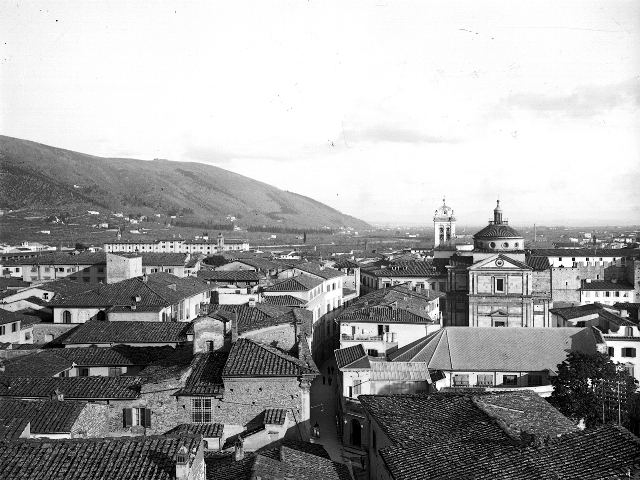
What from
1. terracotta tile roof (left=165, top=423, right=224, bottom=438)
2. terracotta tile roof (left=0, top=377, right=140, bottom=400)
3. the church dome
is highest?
the church dome

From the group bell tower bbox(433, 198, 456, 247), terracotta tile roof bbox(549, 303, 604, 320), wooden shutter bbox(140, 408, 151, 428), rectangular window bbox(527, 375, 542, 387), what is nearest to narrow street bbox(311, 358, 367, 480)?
wooden shutter bbox(140, 408, 151, 428)

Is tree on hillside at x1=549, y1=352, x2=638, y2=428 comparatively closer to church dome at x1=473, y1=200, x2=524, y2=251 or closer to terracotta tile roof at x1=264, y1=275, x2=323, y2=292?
terracotta tile roof at x1=264, y1=275, x2=323, y2=292

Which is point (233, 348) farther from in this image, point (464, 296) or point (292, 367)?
point (464, 296)

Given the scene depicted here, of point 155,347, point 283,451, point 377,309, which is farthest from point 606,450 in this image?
point 377,309

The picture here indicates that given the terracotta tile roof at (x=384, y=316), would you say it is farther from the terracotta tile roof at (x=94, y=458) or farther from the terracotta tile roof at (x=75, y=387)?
the terracotta tile roof at (x=94, y=458)

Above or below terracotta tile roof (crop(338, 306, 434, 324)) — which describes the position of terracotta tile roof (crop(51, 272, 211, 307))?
above

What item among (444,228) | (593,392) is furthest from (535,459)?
(444,228)
